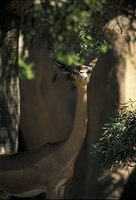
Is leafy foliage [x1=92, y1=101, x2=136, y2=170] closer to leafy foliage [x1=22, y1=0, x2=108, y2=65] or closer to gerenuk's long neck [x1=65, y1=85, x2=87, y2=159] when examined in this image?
gerenuk's long neck [x1=65, y1=85, x2=87, y2=159]

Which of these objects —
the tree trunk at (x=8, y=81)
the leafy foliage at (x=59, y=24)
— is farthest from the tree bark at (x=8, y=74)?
the leafy foliage at (x=59, y=24)

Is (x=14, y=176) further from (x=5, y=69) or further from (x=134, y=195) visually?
(x=134, y=195)

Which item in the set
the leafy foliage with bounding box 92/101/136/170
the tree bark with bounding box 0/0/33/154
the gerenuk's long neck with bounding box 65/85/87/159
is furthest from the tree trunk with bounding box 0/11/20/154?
the leafy foliage with bounding box 92/101/136/170

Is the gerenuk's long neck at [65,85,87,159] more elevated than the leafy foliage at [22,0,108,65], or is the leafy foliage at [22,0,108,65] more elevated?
the leafy foliage at [22,0,108,65]

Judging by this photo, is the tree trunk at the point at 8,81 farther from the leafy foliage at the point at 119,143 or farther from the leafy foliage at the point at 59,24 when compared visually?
the leafy foliage at the point at 59,24

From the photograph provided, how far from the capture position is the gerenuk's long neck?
21.0 feet

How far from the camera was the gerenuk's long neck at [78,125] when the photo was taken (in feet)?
21.0

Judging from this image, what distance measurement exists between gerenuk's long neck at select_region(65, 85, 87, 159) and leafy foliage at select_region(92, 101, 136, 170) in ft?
1.43

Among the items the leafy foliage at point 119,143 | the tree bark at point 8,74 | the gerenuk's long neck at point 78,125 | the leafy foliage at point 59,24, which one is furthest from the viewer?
the leafy foliage at point 59,24

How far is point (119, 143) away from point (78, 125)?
871mm

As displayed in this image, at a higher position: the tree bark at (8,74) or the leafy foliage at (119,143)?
the tree bark at (8,74)

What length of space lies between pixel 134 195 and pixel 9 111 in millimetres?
2713

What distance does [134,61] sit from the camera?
9.99m

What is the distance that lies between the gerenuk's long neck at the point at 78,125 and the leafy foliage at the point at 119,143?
0.44 meters
